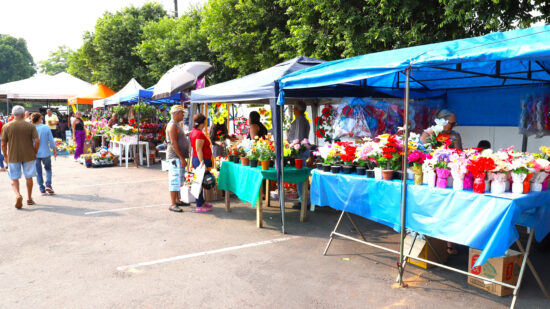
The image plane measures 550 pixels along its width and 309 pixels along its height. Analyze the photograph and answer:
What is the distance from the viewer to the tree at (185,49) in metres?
17.3

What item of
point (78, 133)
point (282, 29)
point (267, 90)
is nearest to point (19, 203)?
point (267, 90)

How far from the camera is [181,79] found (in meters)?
10.3

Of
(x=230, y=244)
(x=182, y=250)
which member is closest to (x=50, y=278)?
(x=182, y=250)

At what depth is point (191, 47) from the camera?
1741 cm

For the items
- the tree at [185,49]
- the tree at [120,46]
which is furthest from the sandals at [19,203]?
the tree at [120,46]

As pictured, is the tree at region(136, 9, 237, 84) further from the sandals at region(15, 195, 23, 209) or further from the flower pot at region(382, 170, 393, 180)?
the flower pot at region(382, 170, 393, 180)

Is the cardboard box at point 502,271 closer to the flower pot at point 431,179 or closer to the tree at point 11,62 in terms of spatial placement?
the flower pot at point 431,179

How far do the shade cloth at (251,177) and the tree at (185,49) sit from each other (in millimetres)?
11177

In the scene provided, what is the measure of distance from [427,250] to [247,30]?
1102 cm

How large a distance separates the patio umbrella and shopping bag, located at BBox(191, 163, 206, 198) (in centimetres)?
409

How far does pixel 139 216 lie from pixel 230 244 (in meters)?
2.34

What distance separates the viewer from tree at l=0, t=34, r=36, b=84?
2470 inches

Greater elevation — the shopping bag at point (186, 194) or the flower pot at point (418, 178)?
the flower pot at point (418, 178)

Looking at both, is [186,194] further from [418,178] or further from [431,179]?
[431,179]
